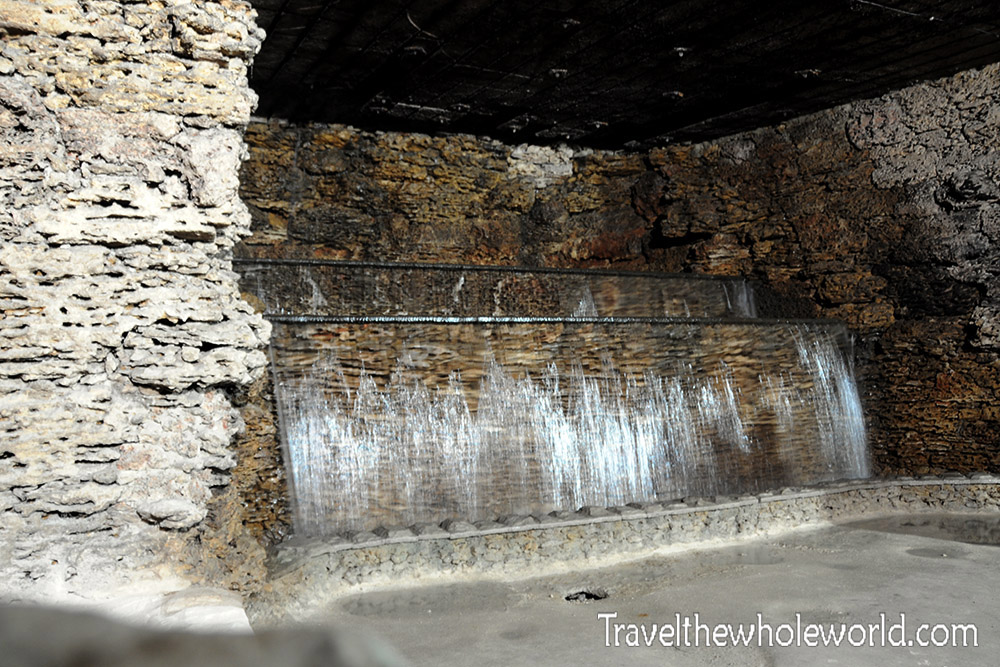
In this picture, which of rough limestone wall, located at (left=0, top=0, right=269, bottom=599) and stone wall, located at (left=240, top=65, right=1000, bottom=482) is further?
stone wall, located at (left=240, top=65, right=1000, bottom=482)

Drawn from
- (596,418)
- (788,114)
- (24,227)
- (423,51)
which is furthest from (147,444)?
(788,114)

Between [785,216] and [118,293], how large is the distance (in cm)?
478

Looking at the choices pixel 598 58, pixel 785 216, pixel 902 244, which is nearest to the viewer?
pixel 598 58

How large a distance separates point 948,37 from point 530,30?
227 centimetres

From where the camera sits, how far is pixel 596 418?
3643mm

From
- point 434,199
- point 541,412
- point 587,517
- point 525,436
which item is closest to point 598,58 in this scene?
point 434,199

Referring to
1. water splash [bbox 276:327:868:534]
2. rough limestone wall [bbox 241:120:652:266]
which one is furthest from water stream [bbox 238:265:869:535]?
rough limestone wall [bbox 241:120:652:266]

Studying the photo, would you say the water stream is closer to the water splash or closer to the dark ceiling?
the water splash

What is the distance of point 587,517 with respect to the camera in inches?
129

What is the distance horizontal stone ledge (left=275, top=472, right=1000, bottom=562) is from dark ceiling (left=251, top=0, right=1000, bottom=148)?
7.82 feet

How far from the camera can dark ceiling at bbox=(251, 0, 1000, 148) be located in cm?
374

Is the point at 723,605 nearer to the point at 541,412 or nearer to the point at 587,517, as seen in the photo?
the point at 587,517

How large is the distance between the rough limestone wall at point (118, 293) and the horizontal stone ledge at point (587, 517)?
0.71 meters

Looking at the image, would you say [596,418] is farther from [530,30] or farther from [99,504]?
[99,504]
